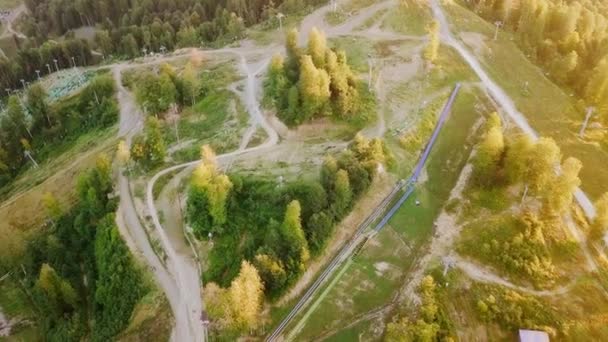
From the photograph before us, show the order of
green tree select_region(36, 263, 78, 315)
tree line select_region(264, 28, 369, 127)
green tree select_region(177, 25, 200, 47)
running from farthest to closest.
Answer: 1. green tree select_region(177, 25, 200, 47)
2. tree line select_region(264, 28, 369, 127)
3. green tree select_region(36, 263, 78, 315)

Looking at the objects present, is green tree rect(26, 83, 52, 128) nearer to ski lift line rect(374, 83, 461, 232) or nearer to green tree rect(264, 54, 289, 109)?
green tree rect(264, 54, 289, 109)

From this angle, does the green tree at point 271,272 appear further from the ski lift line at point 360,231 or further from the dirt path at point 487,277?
the dirt path at point 487,277

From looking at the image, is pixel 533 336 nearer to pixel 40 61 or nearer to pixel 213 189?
pixel 213 189

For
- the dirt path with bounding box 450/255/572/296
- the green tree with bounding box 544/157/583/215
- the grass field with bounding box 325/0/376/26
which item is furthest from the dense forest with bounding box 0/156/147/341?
the grass field with bounding box 325/0/376/26

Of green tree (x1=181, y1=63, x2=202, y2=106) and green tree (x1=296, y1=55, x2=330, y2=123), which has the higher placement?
green tree (x1=296, y1=55, x2=330, y2=123)

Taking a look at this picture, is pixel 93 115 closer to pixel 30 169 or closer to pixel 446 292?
pixel 30 169

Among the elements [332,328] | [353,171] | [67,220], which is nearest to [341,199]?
[353,171]
